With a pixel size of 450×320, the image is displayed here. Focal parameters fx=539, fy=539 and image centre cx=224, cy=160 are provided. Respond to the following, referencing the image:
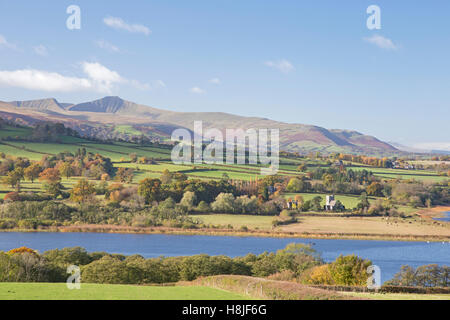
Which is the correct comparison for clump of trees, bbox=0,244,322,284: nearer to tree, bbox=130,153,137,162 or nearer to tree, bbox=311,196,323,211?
tree, bbox=311,196,323,211

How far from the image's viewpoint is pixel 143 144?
112625mm

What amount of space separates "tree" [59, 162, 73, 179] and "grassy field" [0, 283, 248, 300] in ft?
220

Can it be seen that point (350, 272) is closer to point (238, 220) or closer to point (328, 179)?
point (238, 220)

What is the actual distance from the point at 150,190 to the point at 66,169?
15.7 meters

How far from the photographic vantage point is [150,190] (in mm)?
78500

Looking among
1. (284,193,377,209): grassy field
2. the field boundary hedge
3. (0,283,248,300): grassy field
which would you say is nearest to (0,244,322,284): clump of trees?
(0,283,248,300): grassy field

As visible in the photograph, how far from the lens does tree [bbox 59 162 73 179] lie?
84.4m

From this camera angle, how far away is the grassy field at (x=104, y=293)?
55.2ft

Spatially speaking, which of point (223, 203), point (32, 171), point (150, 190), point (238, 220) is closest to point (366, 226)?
point (238, 220)
